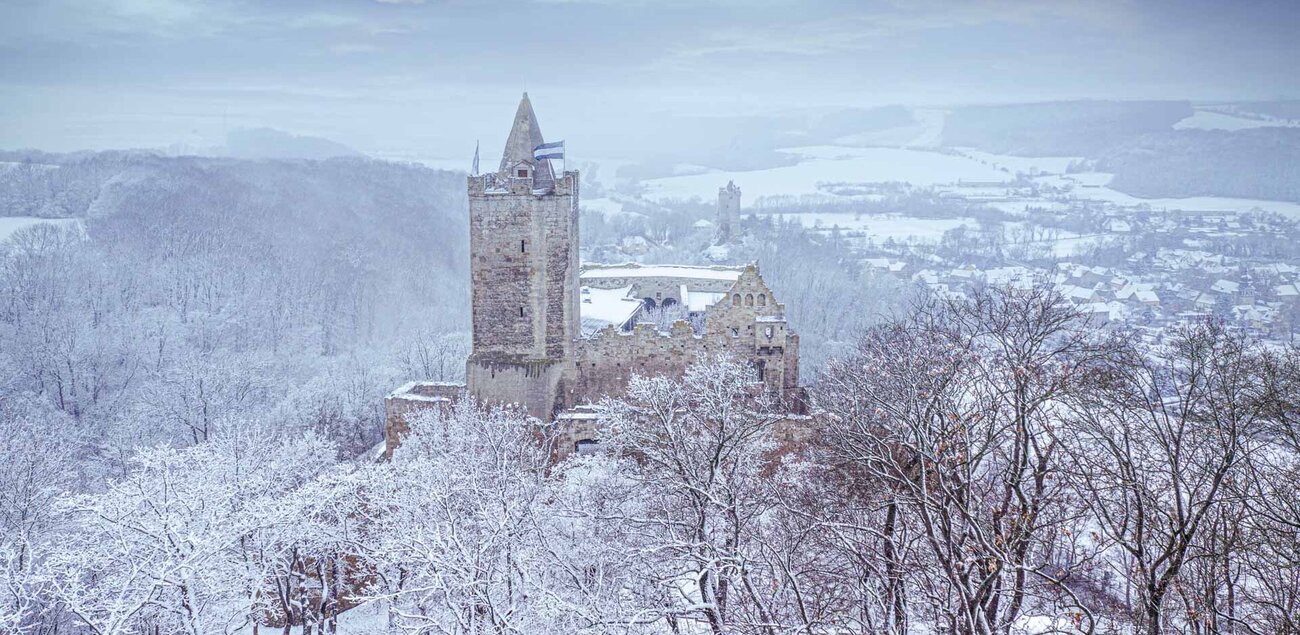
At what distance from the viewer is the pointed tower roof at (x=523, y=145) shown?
24047mm

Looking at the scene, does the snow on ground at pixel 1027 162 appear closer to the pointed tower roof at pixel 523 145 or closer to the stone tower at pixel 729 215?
the stone tower at pixel 729 215

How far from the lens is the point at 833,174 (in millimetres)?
151625

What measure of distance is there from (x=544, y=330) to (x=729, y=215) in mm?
72286

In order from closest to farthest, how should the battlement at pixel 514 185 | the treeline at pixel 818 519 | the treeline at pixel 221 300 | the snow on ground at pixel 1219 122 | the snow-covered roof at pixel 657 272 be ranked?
the treeline at pixel 818 519 → the battlement at pixel 514 185 → the treeline at pixel 221 300 → the snow-covered roof at pixel 657 272 → the snow on ground at pixel 1219 122

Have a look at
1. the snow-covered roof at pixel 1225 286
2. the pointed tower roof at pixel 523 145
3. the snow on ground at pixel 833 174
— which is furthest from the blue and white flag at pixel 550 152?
the snow on ground at pixel 833 174

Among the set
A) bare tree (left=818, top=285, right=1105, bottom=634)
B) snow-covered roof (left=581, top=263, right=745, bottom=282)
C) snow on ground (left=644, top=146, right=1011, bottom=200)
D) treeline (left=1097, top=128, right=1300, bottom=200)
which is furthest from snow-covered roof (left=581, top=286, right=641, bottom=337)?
snow on ground (left=644, top=146, right=1011, bottom=200)

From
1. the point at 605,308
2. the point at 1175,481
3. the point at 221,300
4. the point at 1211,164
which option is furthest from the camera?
the point at 1211,164

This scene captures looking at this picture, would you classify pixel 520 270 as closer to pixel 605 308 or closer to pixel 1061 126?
pixel 605 308

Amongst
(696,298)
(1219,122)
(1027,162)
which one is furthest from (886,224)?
(696,298)

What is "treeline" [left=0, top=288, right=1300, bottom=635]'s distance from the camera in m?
9.07

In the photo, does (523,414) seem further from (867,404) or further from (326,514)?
(867,404)

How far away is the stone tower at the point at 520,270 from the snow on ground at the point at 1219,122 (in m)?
99.4

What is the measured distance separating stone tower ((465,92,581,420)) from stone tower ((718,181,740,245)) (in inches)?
2712

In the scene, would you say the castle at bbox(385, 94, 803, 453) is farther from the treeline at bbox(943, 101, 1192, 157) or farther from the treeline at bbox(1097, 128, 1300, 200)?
the treeline at bbox(943, 101, 1192, 157)
